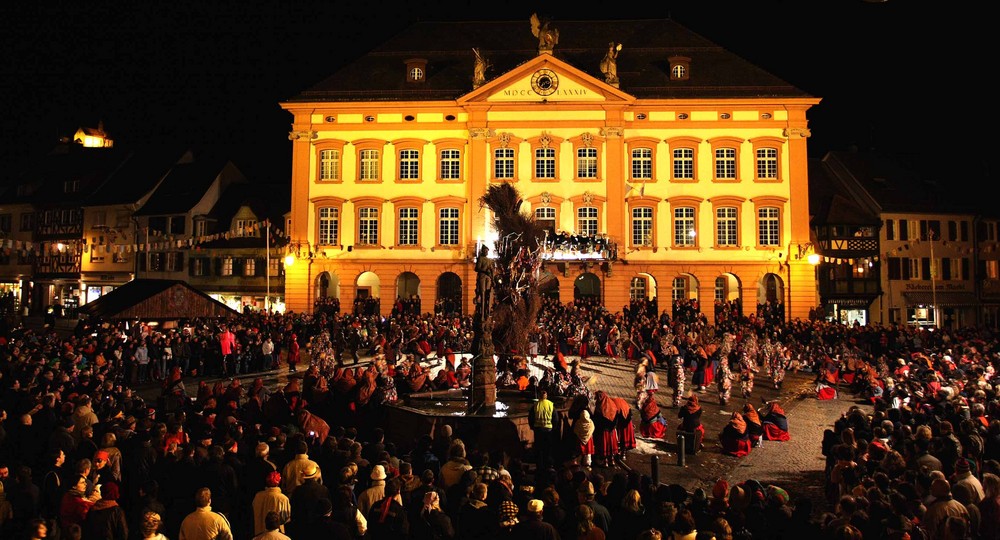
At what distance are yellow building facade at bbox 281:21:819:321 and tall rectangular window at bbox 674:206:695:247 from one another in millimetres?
70

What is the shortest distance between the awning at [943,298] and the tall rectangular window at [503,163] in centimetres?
2338

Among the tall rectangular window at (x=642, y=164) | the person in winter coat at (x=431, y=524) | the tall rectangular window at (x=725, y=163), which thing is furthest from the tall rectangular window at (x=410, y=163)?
the person in winter coat at (x=431, y=524)

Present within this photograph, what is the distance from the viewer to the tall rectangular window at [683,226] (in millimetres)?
35969

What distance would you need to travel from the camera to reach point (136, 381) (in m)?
20.1

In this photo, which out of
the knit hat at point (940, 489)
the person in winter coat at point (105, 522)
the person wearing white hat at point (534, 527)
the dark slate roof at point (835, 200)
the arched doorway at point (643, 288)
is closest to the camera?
the person wearing white hat at point (534, 527)

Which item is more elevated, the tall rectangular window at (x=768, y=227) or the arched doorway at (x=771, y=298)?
the tall rectangular window at (x=768, y=227)

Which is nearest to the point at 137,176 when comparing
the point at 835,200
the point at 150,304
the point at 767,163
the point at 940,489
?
the point at 150,304

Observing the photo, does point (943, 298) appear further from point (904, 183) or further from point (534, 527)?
point (534, 527)

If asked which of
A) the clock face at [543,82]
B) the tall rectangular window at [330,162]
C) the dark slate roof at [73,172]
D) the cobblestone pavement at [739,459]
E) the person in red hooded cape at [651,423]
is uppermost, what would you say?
the clock face at [543,82]

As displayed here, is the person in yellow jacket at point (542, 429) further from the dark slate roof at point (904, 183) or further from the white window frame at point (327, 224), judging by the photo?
the dark slate roof at point (904, 183)

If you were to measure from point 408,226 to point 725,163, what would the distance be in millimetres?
16252

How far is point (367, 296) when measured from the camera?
134 feet

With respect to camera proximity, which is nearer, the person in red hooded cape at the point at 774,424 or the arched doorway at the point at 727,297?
the person in red hooded cape at the point at 774,424

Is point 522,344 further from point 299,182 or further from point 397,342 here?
point 299,182
